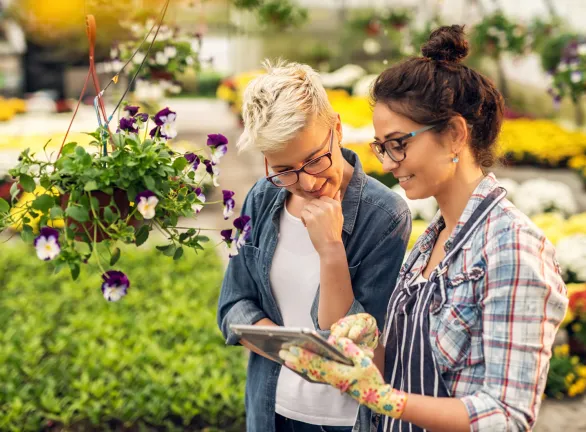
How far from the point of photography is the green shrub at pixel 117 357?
336 centimetres

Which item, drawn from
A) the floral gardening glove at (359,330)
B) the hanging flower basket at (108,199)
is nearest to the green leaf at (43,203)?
the hanging flower basket at (108,199)

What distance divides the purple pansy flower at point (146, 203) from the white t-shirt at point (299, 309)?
0.39 metres

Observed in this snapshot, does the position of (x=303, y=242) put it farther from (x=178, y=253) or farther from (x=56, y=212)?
(x=56, y=212)

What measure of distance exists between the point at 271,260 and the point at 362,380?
0.58 m

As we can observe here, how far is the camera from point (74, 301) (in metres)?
5.18

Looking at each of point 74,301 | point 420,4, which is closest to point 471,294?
point 74,301

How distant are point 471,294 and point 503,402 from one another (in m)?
0.20

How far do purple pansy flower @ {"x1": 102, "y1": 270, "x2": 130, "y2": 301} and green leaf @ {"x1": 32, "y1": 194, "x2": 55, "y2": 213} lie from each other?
0.67 feet

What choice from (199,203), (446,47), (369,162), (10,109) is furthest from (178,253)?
(10,109)

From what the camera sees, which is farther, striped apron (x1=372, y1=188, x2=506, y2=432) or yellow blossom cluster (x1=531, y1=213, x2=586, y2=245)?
yellow blossom cluster (x1=531, y1=213, x2=586, y2=245)

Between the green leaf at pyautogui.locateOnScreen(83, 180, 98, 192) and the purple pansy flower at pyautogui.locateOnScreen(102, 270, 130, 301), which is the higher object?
the green leaf at pyautogui.locateOnScreen(83, 180, 98, 192)

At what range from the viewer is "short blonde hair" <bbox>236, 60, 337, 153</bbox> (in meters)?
1.59

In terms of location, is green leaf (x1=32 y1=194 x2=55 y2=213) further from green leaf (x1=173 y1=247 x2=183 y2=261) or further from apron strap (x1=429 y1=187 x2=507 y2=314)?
apron strap (x1=429 y1=187 x2=507 y2=314)

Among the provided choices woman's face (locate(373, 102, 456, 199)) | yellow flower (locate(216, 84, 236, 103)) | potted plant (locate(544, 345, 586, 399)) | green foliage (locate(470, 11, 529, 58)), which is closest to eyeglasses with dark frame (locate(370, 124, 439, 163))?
woman's face (locate(373, 102, 456, 199))
